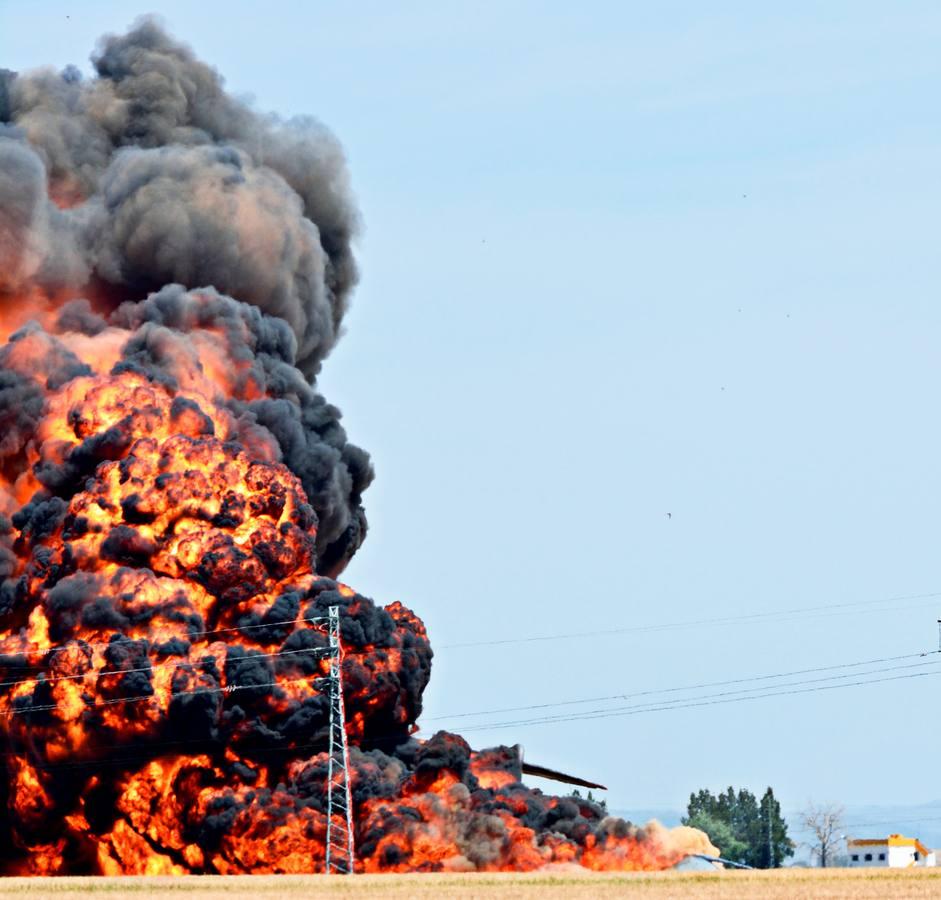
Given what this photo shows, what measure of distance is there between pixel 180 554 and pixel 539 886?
123 feet

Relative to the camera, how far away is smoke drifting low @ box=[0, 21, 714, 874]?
4560 inches

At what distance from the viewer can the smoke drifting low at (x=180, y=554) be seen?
380ft

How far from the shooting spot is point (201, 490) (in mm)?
120438

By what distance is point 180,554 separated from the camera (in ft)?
392

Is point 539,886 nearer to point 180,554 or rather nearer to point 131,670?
point 131,670

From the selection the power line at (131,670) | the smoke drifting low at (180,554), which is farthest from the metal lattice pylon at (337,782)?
the power line at (131,670)

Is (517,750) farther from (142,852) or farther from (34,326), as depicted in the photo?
(34,326)

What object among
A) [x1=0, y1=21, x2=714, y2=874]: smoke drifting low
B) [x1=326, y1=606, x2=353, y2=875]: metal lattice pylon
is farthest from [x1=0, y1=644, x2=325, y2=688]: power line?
[x1=326, y1=606, x2=353, y2=875]: metal lattice pylon

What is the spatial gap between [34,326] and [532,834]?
4200cm

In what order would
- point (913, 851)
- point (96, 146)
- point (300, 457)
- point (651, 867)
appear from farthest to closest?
point (913, 851), point (96, 146), point (300, 457), point (651, 867)

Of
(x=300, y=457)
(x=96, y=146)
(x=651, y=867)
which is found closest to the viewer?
(x=651, y=867)

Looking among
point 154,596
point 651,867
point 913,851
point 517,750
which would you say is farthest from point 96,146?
point 913,851

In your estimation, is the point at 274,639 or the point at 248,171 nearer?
the point at 274,639

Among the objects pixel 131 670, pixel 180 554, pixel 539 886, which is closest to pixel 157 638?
pixel 131 670
